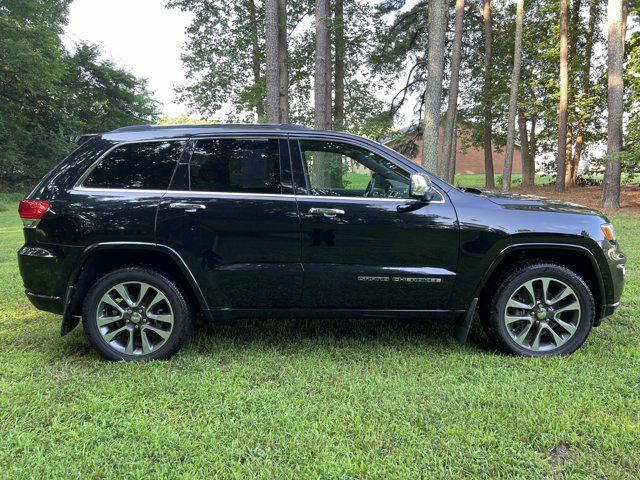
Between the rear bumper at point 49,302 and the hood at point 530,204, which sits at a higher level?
the hood at point 530,204

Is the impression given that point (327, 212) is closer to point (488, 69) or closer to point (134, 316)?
point (134, 316)

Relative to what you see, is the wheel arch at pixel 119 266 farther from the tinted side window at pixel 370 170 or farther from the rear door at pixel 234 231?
the tinted side window at pixel 370 170

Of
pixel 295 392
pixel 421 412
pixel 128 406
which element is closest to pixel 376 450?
pixel 421 412

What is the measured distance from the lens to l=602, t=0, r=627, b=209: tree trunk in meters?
12.7

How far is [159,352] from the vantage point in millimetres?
3379

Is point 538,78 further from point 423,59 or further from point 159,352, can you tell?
point 159,352

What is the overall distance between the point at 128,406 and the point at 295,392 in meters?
1.05

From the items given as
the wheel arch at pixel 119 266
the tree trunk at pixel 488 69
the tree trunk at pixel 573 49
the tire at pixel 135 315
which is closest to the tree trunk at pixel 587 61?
the tree trunk at pixel 573 49

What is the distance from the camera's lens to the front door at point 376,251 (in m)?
3.33

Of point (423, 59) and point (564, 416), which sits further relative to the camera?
point (423, 59)

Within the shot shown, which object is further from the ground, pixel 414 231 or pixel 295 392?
pixel 414 231

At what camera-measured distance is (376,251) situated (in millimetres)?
3355

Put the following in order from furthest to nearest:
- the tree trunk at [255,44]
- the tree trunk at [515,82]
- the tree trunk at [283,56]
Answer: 1. the tree trunk at [255,44]
2. the tree trunk at [515,82]
3. the tree trunk at [283,56]

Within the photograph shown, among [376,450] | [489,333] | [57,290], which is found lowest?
[376,450]
